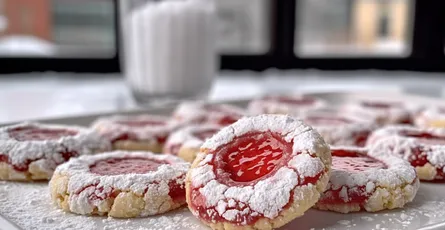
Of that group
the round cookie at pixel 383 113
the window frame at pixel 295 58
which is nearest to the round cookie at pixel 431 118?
the round cookie at pixel 383 113

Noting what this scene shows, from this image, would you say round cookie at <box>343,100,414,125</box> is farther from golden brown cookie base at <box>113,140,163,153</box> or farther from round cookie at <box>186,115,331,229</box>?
round cookie at <box>186,115,331,229</box>

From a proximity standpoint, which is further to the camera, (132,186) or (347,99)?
(347,99)

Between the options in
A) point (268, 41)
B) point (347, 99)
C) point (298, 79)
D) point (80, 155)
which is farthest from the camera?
point (268, 41)

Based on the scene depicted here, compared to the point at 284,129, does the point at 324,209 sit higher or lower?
lower

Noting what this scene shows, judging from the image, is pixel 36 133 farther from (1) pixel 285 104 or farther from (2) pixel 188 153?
(1) pixel 285 104

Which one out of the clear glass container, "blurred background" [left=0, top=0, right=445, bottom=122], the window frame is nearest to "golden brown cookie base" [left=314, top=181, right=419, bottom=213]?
the clear glass container

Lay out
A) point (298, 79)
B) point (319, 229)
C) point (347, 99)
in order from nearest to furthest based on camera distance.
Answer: point (319, 229) → point (347, 99) → point (298, 79)

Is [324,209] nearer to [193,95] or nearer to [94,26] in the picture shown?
[193,95]

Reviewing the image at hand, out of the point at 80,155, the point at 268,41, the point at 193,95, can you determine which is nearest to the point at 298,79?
the point at 268,41
